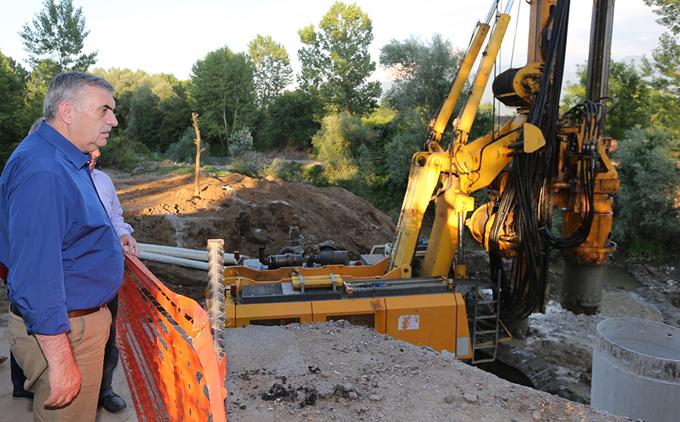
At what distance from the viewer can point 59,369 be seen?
77.1 inches

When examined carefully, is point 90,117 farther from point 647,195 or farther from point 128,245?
point 647,195

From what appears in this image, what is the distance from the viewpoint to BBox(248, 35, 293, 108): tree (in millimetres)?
44406

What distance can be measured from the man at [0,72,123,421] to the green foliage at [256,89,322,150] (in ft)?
113

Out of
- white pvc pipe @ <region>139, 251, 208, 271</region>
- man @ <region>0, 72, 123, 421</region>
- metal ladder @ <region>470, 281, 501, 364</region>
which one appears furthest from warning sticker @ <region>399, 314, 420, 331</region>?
white pvc pipe @ <region>139, 251, 208, 271</region>

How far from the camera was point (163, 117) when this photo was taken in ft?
128

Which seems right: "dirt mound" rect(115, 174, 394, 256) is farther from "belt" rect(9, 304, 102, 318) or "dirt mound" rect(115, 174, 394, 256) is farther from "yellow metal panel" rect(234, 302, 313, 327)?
"belt" rect(9, 304, 102, 318)

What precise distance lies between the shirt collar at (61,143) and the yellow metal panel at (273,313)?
11.3 feet

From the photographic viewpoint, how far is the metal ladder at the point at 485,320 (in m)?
6.20

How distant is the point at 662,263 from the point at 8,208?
17.9 meters

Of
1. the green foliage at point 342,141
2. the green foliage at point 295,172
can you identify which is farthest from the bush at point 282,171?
the green foliage at point 342,141

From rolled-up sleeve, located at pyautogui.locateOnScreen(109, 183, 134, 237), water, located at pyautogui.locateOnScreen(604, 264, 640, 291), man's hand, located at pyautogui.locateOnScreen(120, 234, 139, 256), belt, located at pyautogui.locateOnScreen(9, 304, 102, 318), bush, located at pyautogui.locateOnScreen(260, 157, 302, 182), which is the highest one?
bush, located at pyautogui.locateOnScreen(260, 157, 302, 182)

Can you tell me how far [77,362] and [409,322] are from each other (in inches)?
159

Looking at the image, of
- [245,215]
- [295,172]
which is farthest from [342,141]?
[245,215]

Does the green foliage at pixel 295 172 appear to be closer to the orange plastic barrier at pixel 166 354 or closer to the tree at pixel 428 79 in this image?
the tree at pixel 428 79
